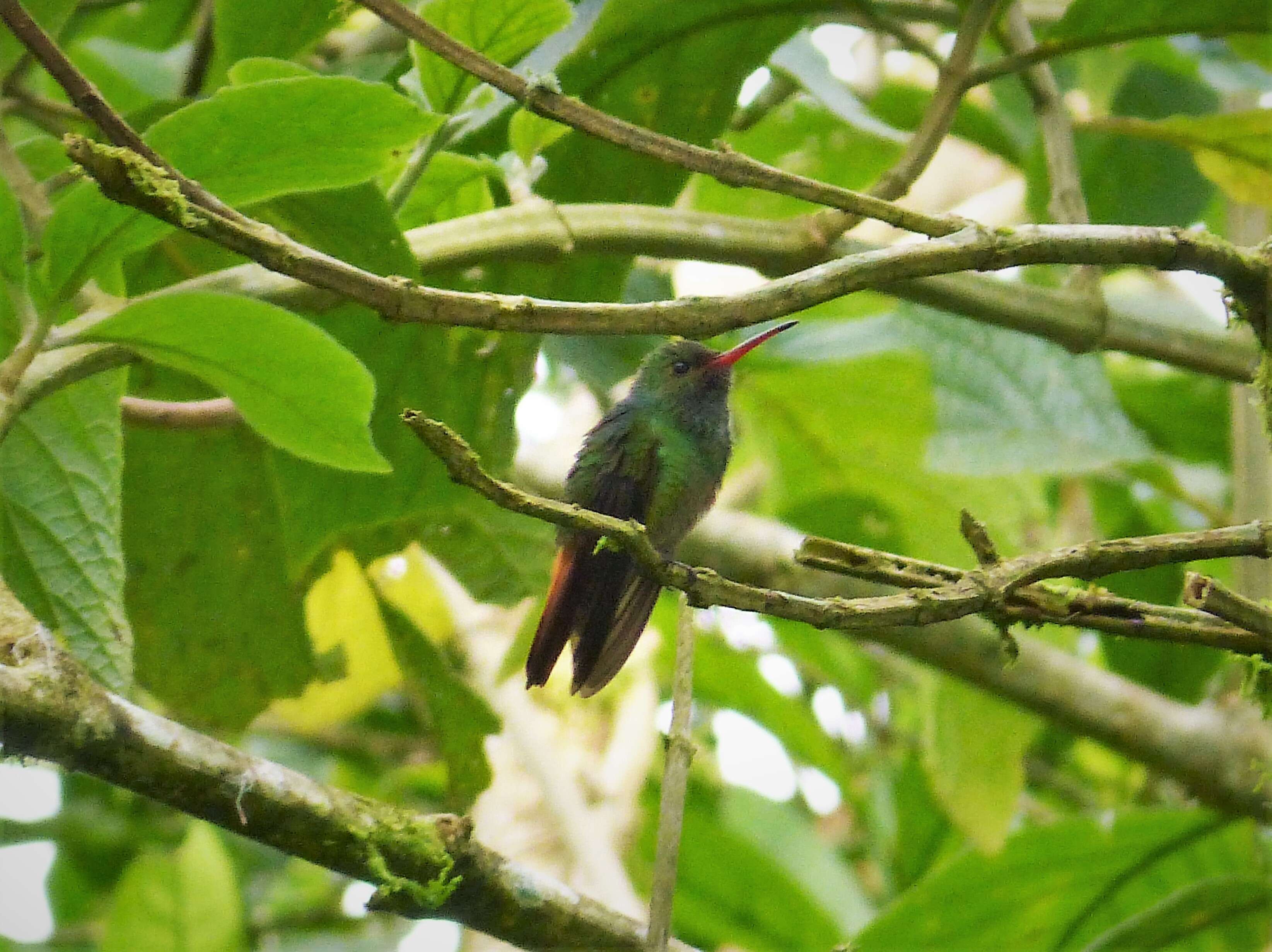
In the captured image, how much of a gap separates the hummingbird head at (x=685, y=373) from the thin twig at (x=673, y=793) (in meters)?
1.36

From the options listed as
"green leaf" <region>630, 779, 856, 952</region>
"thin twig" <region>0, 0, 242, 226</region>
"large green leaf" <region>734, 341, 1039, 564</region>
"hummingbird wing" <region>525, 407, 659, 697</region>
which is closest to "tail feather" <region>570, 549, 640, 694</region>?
"hummingbird wing" <region>525, 407, 659, 697</region>

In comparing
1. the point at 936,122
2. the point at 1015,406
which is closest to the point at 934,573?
the point at 936,122

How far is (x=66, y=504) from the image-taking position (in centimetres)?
215

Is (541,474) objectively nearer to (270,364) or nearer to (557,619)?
(557,619)

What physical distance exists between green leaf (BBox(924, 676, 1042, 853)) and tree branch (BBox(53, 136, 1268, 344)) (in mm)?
2254

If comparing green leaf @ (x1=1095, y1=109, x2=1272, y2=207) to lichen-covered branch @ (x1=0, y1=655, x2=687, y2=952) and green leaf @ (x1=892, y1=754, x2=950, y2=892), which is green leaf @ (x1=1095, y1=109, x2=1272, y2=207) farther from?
green leaf @ (x1=892, y1=754, x2=950, y2=892)

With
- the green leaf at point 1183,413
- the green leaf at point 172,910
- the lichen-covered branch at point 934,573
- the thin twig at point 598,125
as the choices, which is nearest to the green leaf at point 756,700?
the green leaf at point 1183,413

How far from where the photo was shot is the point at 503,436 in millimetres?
2795

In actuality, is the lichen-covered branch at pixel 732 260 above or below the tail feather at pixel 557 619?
above

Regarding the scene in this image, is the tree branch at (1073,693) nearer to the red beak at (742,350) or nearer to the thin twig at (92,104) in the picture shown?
the red beak at (742,350)

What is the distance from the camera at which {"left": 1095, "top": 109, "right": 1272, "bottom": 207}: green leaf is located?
2.80 m

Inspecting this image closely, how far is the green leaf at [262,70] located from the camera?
1.96 meters

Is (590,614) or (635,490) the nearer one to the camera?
(590,614)

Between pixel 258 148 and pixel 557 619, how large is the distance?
87 cm
